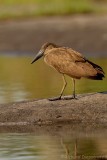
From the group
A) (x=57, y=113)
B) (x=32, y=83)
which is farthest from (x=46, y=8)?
(x=57, y=113)

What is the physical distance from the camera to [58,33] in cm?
2677

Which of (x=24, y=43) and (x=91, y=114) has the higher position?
(x=91, y=114)

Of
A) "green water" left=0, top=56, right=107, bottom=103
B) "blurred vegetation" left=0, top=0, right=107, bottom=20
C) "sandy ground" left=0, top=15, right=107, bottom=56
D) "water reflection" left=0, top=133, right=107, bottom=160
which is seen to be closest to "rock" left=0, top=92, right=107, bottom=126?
"water reflection" left=0, top=133, right=107, bottom=160

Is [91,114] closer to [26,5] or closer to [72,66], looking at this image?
[72,66]

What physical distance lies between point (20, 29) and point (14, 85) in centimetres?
1050

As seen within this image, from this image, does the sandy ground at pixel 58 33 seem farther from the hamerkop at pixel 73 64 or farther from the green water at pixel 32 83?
the hamerkop at pixel 73 64

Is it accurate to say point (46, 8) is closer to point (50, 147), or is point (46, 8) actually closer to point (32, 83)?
point (32, 83)

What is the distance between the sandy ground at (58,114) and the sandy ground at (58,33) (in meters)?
10.5

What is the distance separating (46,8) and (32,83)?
13.3 m

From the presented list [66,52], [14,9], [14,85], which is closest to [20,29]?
[14,9]

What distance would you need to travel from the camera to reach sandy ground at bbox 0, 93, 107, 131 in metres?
13.0

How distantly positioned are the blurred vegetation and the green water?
282 inches

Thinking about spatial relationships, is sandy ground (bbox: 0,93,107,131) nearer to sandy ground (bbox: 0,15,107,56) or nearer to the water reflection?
the water reflection

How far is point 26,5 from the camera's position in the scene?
107 feet
